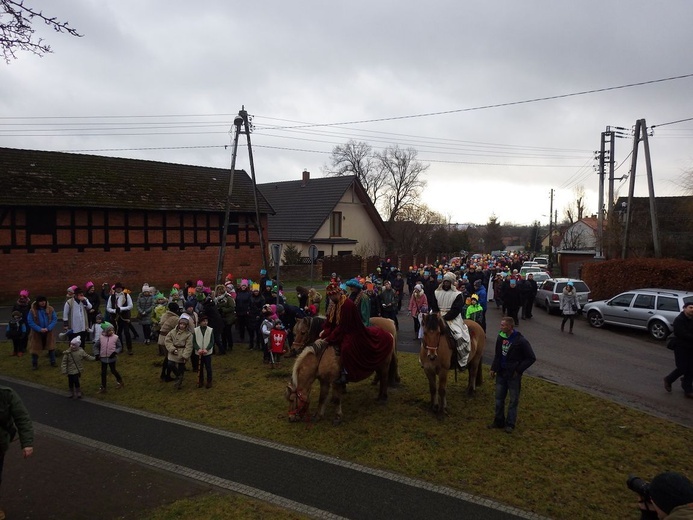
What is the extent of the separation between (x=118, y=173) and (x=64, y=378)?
19634 mm

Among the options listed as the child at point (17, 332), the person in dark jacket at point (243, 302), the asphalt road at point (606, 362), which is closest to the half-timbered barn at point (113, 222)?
the person in dark jacket at point (243, 302)

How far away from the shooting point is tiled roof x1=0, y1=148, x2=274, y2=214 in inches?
907

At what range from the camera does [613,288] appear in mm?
21172

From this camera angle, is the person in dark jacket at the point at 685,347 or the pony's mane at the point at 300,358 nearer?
the pony's mane at the point at 300,358

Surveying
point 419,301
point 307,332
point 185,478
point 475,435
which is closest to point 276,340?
point 307,332

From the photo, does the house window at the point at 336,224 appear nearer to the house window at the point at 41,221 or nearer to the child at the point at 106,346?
the house window at the point at 41,221

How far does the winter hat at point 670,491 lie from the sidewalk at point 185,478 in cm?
259

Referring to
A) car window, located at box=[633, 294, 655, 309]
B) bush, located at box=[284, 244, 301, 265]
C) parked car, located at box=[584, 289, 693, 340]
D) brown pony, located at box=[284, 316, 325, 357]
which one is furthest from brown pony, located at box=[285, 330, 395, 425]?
bush, located at box=[284, 244, 301, 265]

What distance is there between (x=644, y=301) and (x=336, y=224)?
85.7 feet

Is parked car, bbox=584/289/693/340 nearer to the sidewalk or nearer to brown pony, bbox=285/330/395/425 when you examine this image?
brown pony, bbox=285/330/395/425

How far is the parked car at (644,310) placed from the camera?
14.9m

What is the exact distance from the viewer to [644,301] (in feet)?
51.9

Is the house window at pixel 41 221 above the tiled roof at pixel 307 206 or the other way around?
the other way around

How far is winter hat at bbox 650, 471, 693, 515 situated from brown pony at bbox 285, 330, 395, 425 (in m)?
5.04
